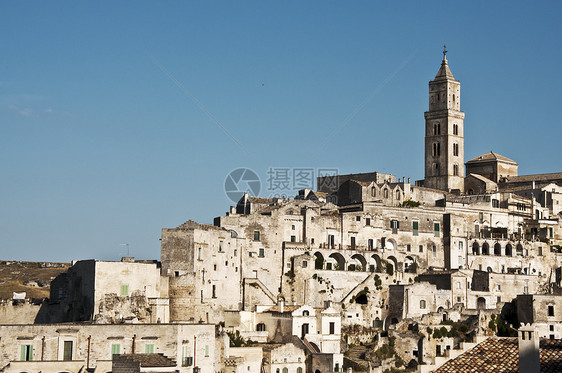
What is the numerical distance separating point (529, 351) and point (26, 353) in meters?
26.0

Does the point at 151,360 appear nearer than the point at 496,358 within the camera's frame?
No

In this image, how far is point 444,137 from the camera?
315 feet

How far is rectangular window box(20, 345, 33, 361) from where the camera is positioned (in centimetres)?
5069

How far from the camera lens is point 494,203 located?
91.4 meters

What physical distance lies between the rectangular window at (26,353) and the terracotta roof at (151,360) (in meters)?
5.21

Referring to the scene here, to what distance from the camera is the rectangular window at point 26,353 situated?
50.7m

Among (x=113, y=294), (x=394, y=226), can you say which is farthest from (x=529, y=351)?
(x=394, y=226)

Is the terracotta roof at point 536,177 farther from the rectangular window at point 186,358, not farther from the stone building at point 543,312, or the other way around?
the rectangular window at point 186,358

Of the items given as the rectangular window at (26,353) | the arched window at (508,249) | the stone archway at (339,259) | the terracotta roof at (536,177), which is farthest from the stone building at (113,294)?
the terracotta roof at (536,177)

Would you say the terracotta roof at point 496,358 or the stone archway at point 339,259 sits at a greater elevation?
the stone archway at point 339,259

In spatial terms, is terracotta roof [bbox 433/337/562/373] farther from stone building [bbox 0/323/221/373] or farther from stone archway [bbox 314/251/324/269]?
stone archway [bbox 314/251/324/269]

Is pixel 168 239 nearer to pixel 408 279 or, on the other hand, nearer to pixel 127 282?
pixel 127 282

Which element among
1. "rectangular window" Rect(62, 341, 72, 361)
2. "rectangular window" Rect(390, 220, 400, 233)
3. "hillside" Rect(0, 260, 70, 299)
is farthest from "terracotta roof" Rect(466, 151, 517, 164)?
"rectangular window" Rect(62, 341, 72, 361)

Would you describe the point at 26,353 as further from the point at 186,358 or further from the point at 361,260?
the point at 361,260
